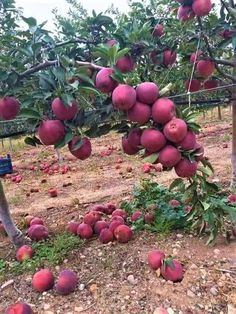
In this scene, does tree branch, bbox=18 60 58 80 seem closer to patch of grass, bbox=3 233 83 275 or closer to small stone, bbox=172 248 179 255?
patch of grass, bbox=3 233 83 275

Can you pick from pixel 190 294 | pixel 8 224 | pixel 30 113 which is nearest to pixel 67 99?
pixel 30 113

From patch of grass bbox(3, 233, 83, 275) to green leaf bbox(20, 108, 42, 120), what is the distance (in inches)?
48.5

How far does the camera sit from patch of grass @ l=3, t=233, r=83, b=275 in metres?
2.58

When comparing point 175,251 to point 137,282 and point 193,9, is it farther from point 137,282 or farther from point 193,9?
point 193,9

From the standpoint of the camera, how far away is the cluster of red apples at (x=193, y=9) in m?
2.32

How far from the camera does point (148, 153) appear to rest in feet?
6.12

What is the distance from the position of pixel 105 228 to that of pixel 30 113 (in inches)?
53.7

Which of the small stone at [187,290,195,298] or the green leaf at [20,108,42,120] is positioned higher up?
the green leaf at [20,108,42,120]

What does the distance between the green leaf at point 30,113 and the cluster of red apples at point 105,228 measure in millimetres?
1252

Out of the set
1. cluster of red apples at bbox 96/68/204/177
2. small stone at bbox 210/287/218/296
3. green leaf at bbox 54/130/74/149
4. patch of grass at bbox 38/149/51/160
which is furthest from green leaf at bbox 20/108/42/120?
patch of grass at bbox 38/149/51/160

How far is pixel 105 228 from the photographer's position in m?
2.86

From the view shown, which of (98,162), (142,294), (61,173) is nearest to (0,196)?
(142,294)

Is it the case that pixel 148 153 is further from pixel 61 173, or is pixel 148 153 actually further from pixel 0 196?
pixel 61 173

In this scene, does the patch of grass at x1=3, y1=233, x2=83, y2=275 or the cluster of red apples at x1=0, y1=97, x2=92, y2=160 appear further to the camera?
the patch of grass at x1=3, y1=233, x2=83, y2=275
